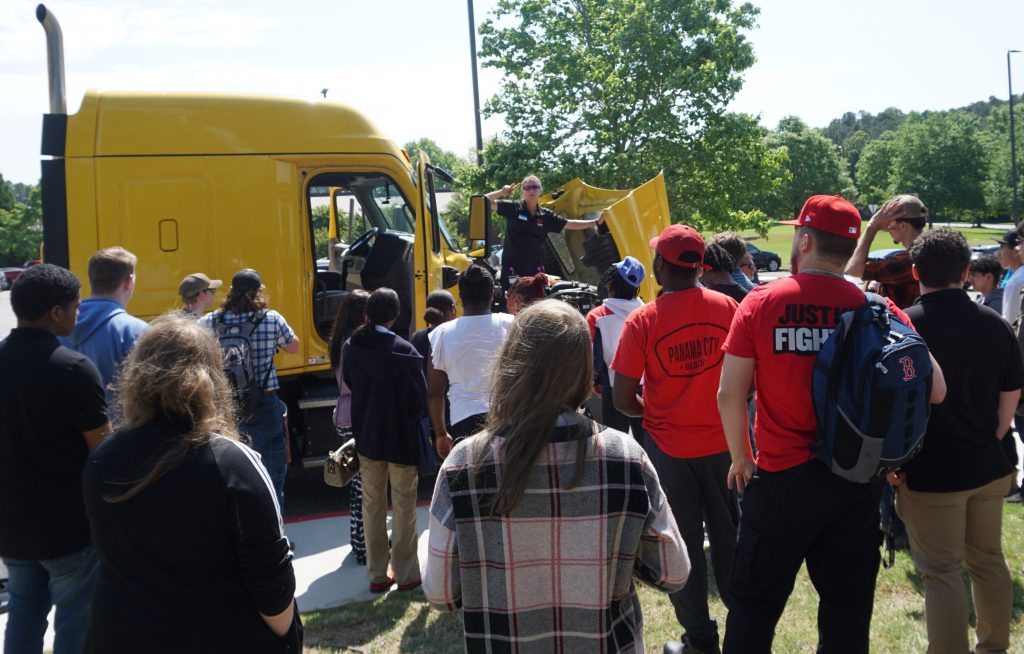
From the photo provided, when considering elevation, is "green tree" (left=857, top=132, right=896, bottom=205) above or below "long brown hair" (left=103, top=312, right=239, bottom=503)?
above

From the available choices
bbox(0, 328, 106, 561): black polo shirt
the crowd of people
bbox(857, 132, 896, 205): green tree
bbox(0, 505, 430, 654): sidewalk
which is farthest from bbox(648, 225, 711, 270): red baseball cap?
bbox(857, 132, 896, 205): green tree

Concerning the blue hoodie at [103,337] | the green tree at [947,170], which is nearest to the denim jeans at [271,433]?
the blue hoodie at [103,337]

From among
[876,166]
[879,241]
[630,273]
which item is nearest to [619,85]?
[630,273]

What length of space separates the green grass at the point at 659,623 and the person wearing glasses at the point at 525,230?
354cm

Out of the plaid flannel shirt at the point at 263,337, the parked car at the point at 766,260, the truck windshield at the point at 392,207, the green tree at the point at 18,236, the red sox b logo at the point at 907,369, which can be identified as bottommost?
the red sox b logo at the point at 907,369

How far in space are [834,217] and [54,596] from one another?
333cm

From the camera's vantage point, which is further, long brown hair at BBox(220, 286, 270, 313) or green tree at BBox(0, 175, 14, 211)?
green tree at BBox(0, 175, 14, 211)

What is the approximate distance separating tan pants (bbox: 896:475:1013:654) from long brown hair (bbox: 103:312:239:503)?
2.75 metres

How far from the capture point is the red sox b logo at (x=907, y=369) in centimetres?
260

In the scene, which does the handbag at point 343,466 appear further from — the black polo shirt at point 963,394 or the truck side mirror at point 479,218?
the black polo shirt at point 963,394

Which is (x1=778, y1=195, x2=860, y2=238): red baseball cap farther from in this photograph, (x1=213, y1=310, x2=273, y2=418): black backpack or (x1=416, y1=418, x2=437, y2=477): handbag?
(x1=213, y1=310, x2=273, y2=418): black backpack

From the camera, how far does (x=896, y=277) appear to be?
456 cm

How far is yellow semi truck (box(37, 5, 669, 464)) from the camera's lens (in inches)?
225

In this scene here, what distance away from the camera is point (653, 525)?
2.01m
